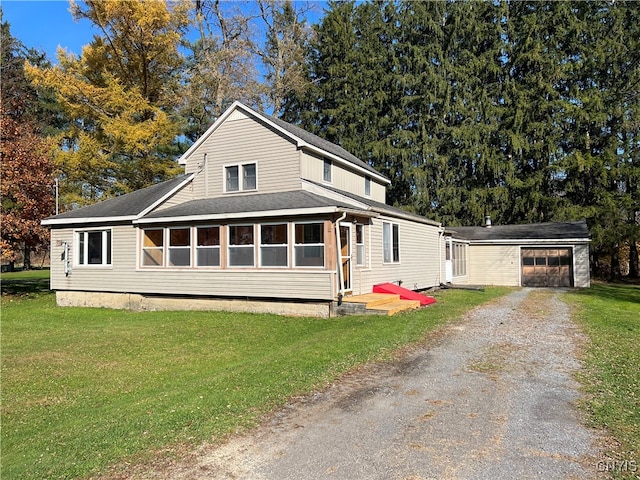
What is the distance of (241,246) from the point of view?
533 inches

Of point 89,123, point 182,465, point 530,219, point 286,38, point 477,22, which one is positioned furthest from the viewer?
point 286,38

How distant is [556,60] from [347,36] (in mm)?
15447

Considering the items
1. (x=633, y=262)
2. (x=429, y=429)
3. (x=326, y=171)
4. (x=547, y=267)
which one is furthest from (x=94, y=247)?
(x=633, y=262)

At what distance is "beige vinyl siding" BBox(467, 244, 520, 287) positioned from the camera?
2355 cm

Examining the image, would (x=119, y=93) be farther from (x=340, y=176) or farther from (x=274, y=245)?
(x=274, y=245)

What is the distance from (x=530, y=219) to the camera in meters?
29.0

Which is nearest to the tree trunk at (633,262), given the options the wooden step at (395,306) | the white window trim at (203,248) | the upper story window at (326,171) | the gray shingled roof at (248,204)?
the wooden step at (395,306)

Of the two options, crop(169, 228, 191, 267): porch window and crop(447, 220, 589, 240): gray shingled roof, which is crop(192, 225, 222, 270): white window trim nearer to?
crop(169, 228, 191, 267): porch window

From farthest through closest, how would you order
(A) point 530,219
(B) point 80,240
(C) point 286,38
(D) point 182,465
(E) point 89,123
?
(C) point 286,38
(A) point 530,219
(E) point 89,123
(B) point 80,240
(D) point 182,465

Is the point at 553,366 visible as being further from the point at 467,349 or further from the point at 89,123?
the point at 89,123

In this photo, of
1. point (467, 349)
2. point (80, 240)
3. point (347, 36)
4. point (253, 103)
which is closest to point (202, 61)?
point (253, 103)

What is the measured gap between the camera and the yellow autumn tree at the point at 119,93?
23.7 meters

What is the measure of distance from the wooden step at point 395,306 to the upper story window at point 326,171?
19.6 feet

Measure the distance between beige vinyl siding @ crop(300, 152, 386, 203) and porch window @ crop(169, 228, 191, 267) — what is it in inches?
177
